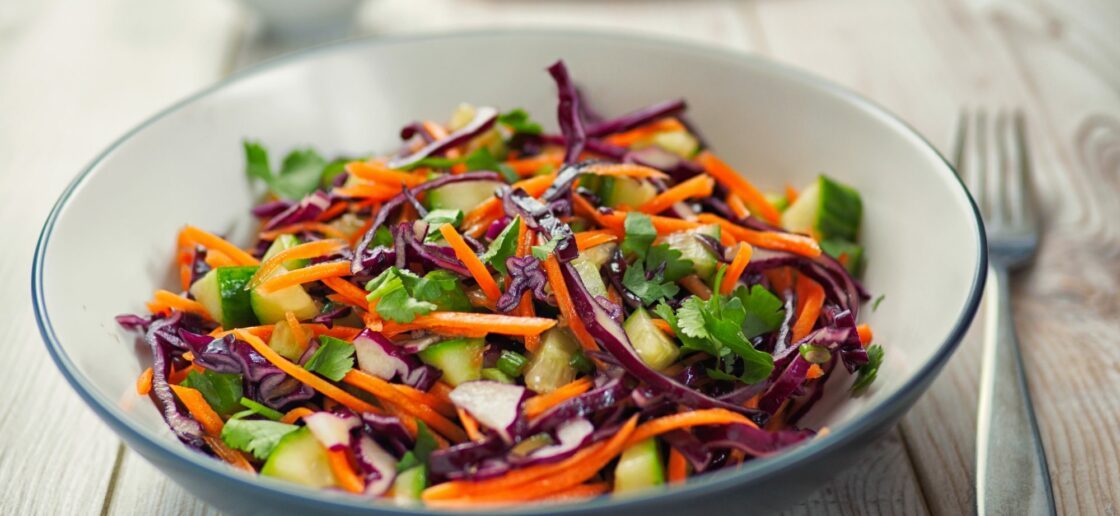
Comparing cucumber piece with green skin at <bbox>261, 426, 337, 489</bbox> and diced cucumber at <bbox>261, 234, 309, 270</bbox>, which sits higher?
diced cucumber at <bbox>261, 234, 309, 270</bbox>

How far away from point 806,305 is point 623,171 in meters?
0.62

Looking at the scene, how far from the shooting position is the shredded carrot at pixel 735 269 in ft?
8.18

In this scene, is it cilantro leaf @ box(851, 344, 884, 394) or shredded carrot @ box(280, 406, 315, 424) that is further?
cilantro leaf @ box(851, 344, 884, 394)

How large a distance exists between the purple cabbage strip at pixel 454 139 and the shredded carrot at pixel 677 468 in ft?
4.18

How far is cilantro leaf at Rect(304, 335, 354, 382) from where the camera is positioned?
2.22 m

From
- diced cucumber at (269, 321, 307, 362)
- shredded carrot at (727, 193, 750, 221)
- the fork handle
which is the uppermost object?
shredded carrot at (727, 193, 750, 221)

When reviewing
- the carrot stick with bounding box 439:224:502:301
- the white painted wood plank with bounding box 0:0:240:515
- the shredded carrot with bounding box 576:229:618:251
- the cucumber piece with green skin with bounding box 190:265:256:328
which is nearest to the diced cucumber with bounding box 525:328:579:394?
the carrot stick with bounding box 439:224:502:301

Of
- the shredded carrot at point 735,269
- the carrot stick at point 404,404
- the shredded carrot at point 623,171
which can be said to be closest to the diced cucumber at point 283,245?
the carrot stick at point 404,404

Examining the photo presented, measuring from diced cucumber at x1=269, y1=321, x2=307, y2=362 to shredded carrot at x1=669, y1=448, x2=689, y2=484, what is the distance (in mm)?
904

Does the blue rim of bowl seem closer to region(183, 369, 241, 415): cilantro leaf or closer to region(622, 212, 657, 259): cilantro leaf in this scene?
region(183, 369, 241, 415): cilantro leaf

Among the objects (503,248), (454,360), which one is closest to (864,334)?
(503,248)

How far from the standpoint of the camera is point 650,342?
2262 millimetres

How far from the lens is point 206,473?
5.97ft

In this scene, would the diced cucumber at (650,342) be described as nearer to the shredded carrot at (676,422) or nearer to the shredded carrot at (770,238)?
the shredded carrot at (676,422)
